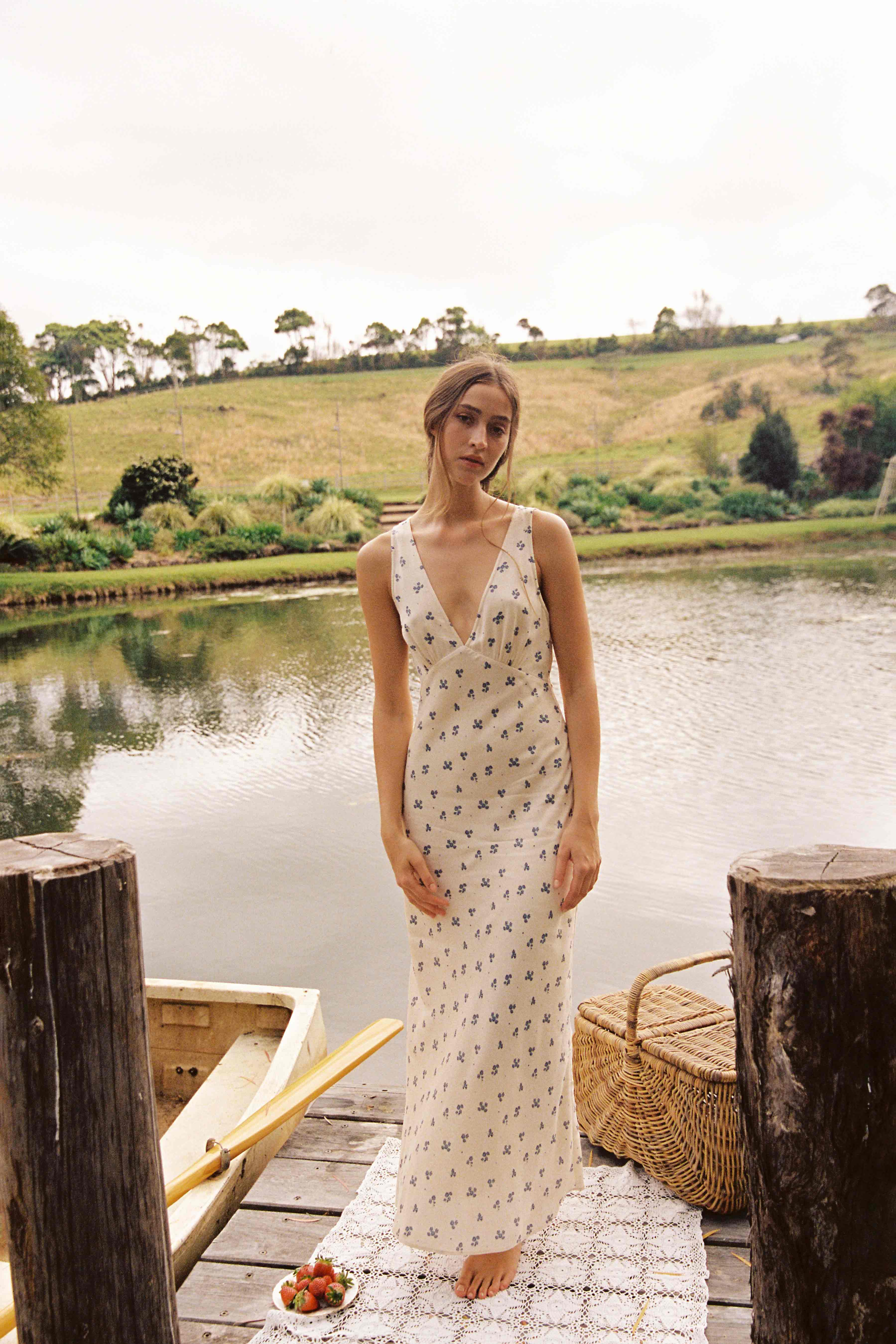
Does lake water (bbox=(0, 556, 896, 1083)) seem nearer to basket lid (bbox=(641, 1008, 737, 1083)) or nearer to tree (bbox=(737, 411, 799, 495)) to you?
basket lid (bbox=(641, 1008, 737, 1083))

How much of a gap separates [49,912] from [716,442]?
3741 cm

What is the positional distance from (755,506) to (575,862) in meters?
28.8

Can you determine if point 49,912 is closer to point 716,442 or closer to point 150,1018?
point 150,1018

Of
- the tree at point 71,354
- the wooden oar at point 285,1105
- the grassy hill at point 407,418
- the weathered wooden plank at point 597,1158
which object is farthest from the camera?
the tree at point 71,354

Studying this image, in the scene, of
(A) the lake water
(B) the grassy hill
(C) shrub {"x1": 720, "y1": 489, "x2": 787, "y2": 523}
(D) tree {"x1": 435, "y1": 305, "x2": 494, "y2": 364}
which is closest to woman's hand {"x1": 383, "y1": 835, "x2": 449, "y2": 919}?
(A) the lake water

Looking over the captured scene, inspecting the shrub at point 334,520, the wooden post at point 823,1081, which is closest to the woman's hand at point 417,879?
the wooden post at point 823,1081

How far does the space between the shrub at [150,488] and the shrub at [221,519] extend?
151cm

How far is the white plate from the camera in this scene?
6.39 ft

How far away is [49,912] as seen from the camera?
1.40m

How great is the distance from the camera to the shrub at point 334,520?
2680 cm

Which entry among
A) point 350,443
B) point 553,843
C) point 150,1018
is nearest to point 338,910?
point 150,1018

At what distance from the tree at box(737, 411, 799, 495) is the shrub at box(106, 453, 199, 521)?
632 inches

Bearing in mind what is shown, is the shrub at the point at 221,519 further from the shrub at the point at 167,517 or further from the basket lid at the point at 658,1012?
the basket lid at the point at 658,1012

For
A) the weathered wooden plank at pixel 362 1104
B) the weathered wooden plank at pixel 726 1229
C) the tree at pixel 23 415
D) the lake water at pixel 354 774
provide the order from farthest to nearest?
the tree at pixel 23 415 < the lake water at pixel 354 774 < the weathered wooden plank at pixel 362 1104 < the weathered wooden plank at pixel 726 1229
